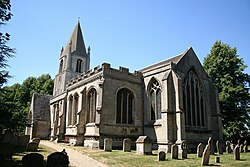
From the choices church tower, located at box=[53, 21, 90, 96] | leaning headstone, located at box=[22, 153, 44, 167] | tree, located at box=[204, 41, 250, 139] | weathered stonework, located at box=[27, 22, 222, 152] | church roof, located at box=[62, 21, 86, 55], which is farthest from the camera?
church roof, located at box=[62, 21, 86, 55]

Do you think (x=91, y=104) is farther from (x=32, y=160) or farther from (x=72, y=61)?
(x=72, y=61)

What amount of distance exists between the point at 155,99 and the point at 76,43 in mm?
28040

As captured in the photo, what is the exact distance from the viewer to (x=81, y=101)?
2356cm

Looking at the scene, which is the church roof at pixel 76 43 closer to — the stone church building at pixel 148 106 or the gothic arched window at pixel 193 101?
the stone church building at pixel 148 106

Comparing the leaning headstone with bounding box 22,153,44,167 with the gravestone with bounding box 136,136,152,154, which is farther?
the gravestone with bounding box 136,136,152,154

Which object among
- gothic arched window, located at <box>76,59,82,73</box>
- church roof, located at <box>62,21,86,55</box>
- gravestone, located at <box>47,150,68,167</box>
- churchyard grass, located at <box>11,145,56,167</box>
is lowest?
churchyard grass, located at <box>11,145,56,167</box>

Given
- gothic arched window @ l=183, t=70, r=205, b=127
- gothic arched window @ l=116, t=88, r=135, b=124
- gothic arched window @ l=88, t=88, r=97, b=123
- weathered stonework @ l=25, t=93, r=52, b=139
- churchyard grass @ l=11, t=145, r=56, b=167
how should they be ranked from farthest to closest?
weathered stonework @ l=25, t=93, r=52, b=139 < gothic arched window @ l=88, t=88, r=97, b=123 < gothic arched window @ l=183, t=70, r=205, b=127 < gothic arched window @ l=116, t=88, r=135, b=124 < churchyard grass @ l=11, t=145, r=56, b=167

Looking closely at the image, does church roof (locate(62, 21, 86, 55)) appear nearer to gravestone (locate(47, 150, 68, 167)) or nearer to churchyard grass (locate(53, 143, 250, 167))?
churchyard grass (locate(53, 143, 250, 167))

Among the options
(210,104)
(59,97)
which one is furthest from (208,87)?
(59,97)

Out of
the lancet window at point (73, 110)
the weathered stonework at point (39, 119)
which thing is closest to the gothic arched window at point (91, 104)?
the lancet window at point (73, 110)

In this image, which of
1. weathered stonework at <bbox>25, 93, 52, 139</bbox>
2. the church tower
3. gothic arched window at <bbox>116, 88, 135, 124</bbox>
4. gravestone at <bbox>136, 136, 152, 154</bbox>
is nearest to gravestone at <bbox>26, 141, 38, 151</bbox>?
gravestone at <bbox>136, 136, 152, 154</bbox>

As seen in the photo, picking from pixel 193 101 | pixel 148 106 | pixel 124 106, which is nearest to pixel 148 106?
pixel 148 106

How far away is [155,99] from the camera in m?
22.2

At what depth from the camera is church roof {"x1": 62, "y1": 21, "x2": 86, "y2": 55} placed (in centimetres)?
4356
